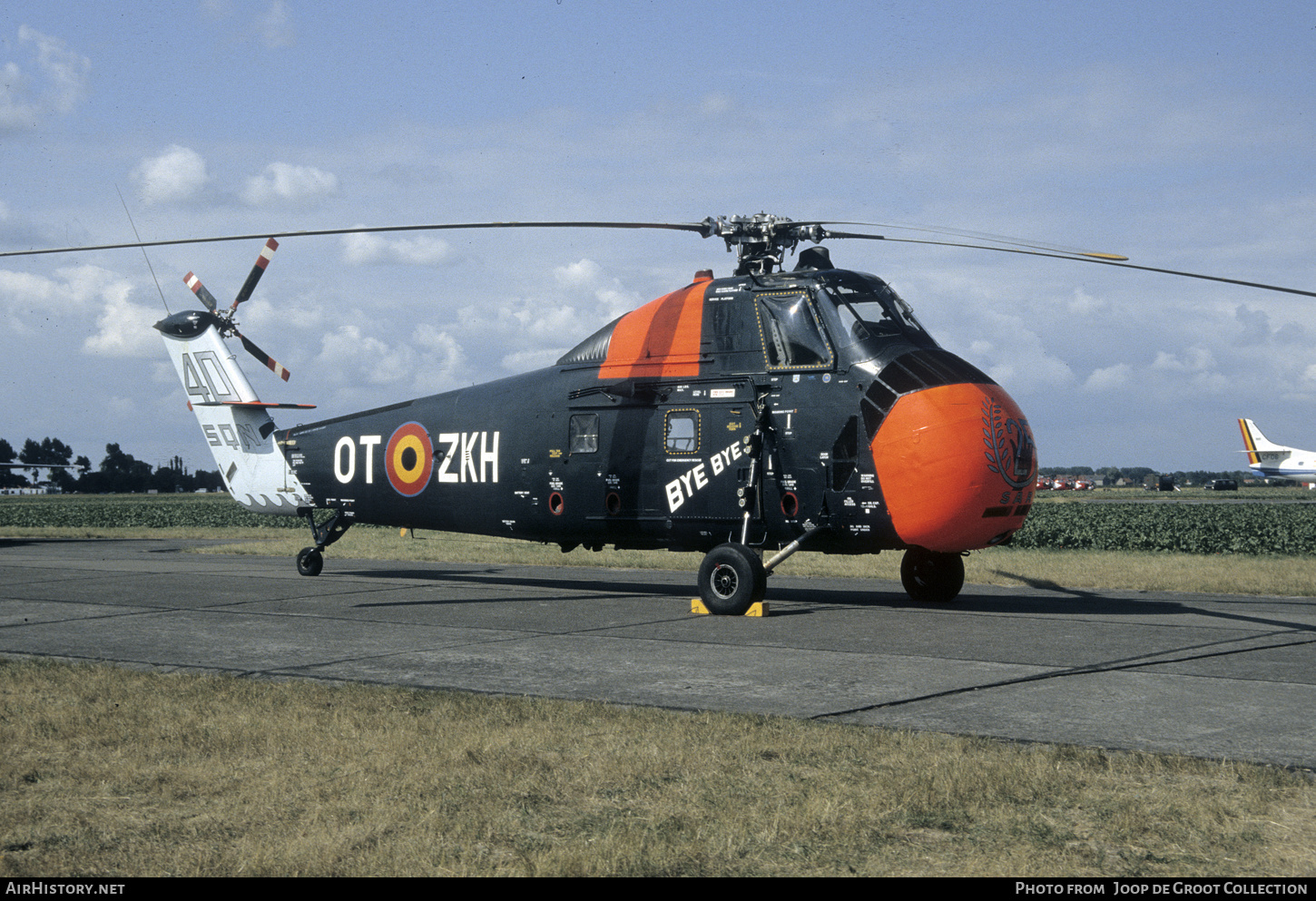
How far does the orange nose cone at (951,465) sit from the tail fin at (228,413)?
41.4 ft

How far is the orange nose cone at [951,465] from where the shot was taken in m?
13.9

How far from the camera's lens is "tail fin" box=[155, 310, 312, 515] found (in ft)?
74.0

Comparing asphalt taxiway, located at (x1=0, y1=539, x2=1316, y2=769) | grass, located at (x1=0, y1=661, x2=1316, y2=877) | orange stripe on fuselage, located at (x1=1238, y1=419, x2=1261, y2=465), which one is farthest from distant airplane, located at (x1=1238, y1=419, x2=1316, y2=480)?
grass, located at (x1=0, y1=661, x2=1316, y2=877)

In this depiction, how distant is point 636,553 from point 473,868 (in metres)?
22.9

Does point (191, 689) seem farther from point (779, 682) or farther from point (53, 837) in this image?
point (779, 682)

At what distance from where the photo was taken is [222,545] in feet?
113

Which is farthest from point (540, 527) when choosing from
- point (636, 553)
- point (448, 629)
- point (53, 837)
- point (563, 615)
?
point (53, 837)

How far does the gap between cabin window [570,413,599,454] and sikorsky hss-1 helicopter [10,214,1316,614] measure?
0.03 metres

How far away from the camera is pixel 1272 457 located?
342 ft

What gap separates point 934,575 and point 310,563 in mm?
12108

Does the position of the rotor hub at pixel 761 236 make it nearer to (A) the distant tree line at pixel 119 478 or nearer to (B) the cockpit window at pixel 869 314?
(B) the cockpit window at pixel 869 314

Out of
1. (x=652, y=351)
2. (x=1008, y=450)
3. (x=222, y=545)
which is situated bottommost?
(x=222, y=545)

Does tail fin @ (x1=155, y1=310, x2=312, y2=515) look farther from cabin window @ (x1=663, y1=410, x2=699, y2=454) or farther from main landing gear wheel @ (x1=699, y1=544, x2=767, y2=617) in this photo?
main landing gear wheel @ (x1=699, y1=544, x2=767, y2=617)

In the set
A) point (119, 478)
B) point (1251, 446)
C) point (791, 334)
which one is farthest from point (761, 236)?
point (119, 478)
